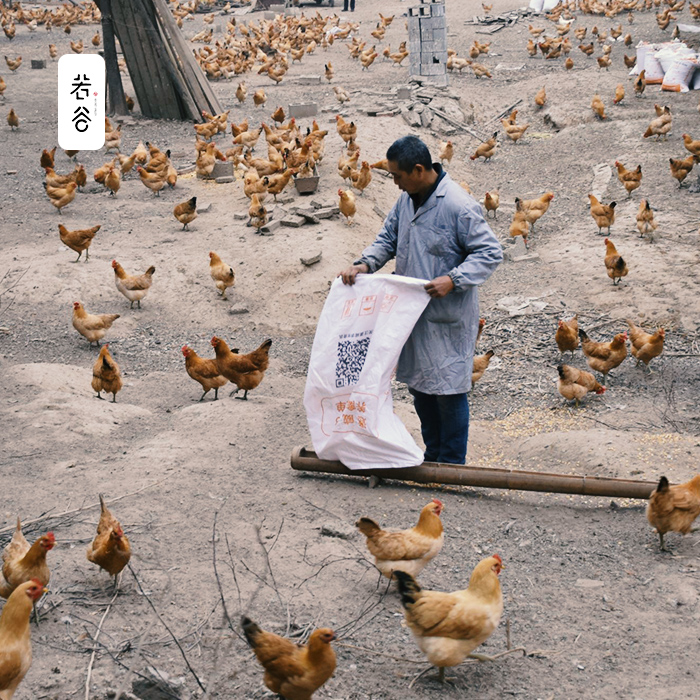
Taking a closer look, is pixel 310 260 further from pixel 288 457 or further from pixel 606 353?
pixel 288 457

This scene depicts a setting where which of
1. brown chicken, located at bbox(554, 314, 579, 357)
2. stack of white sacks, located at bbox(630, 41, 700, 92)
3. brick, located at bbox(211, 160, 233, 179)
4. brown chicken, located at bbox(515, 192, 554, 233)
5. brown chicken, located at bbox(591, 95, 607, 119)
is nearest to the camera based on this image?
brown chicken, located at bbox(554, 314, 579, 357)

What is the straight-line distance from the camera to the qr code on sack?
17.1 ft

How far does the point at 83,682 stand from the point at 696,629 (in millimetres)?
→ 2829

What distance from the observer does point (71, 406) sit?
23.3 ft

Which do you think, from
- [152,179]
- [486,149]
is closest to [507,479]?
[152,179]

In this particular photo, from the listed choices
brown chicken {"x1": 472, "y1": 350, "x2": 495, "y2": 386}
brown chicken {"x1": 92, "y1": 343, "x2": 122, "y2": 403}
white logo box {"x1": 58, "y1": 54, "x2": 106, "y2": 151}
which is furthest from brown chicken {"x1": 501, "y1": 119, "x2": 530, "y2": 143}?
brown chicken {"x1": 92, "y1": 343, "x2": 122, "y2": 403}

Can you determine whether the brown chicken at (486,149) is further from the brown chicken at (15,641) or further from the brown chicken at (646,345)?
the brown chicken at (15,641)

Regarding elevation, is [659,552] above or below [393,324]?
below

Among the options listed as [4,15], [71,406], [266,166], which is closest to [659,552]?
[71,406]

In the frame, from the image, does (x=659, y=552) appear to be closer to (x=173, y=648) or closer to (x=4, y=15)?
(x=173, y=648)

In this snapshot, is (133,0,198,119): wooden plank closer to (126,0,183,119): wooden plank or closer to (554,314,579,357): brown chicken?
(126,0,183,119): wooden plank

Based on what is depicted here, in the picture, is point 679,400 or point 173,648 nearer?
point 173,648

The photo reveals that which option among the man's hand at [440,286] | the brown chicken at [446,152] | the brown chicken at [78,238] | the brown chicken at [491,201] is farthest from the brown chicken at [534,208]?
the man's hand at [440,286]

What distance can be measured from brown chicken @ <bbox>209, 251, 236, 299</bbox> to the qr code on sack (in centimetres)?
545
